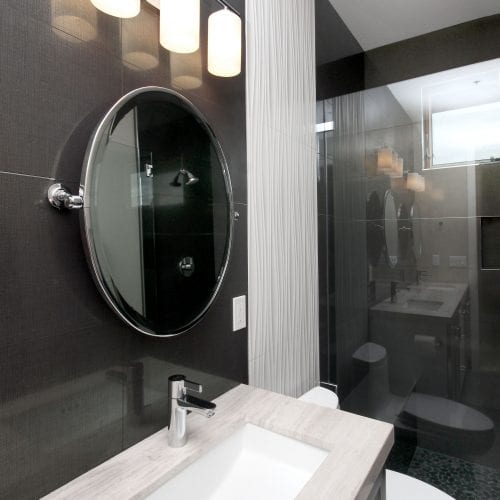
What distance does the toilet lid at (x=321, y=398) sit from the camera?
1.59 metres

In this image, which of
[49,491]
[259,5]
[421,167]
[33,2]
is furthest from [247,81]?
[49,491]

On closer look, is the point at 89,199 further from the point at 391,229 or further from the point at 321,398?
the point at 391,229

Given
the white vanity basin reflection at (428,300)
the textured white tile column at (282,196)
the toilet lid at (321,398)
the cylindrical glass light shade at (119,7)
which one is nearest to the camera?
the cylindrical glass light shade at (119,7)

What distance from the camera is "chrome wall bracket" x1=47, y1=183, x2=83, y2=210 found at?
0.73 m

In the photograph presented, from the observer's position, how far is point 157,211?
0.96 metres

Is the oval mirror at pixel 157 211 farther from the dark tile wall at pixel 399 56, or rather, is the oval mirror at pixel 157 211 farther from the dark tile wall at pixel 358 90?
the dark tile wall at pixel 399 56

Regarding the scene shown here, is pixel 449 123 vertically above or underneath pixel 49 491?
above

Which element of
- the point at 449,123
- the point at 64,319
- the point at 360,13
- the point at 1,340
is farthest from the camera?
the point at 360,13

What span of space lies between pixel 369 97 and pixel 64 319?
6.56 ft

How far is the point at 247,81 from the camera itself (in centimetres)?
134

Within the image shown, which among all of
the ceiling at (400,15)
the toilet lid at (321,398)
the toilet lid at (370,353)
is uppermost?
the ceiling at (400,15)

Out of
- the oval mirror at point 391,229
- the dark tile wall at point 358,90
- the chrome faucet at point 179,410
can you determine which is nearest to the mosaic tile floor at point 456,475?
the dark tile wall at point 358,90

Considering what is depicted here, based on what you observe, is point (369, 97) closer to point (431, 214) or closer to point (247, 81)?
point (431, 214)

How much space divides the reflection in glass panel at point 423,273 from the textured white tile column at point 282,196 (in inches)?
11.0
